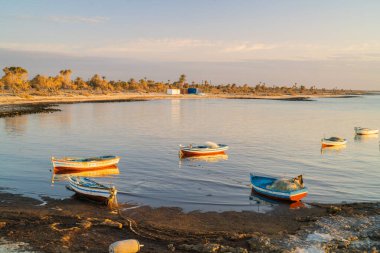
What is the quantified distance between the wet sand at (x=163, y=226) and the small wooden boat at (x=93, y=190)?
46 centimetres

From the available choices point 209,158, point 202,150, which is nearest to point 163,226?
point 209,158

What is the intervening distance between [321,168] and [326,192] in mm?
8976

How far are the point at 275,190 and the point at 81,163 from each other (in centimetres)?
1615

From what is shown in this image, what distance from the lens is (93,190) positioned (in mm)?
22547

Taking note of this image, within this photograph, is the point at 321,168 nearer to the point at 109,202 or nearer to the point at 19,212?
the point at 109,202

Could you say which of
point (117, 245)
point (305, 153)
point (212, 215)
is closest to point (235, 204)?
point (212, 215)

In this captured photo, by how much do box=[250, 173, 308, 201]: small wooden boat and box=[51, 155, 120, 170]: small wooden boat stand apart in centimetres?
1284

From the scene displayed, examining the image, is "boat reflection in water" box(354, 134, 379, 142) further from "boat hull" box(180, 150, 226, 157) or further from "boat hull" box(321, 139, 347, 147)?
"boat hull" box(180, 150, 226, 157)

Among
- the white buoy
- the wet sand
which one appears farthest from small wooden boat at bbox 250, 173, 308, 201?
the white buoy

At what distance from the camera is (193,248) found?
52.3 feet

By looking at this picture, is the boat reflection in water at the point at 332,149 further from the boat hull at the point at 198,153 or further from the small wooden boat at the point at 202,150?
the boat hull at the point at 198,153

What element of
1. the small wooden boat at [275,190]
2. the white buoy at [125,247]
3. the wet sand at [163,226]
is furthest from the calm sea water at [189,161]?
the white buoy at [125,247]

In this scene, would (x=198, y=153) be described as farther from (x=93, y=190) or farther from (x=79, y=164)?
Result: (x=93, y=190)

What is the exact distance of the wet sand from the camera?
1634 cm
